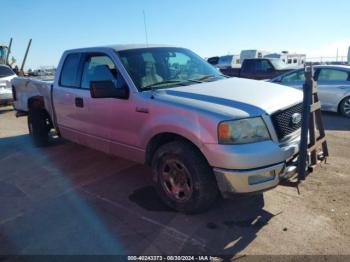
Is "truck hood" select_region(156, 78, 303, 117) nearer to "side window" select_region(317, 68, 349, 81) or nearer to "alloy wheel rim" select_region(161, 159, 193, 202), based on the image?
"alloy wheel rim" select_region(161, 159, 193, 202)

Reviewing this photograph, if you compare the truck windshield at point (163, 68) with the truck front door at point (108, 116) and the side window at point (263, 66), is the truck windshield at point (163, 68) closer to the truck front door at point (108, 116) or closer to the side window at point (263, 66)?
the truck front door at point (108, 116)

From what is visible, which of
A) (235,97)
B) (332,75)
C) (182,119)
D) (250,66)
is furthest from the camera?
(250,66)

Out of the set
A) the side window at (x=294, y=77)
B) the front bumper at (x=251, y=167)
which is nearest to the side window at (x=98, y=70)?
the front bumper at (x=251, y=167)

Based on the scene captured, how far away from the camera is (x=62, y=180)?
197 inches

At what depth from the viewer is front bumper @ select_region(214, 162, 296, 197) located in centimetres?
316

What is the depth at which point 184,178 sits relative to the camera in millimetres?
Result: 3623

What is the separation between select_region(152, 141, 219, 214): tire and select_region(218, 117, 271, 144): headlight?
0.40m

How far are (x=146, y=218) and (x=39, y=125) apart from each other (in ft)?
13.3

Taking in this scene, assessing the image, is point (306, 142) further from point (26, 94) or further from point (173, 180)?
point (26, 94)

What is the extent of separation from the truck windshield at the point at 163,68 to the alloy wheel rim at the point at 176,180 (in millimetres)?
1016

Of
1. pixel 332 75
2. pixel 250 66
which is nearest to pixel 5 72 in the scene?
pixel 250 66

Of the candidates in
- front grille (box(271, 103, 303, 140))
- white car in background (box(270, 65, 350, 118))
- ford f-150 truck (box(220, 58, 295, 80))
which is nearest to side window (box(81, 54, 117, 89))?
front grille (box(271, 103, 303, 140))

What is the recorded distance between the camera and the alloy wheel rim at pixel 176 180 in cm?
359

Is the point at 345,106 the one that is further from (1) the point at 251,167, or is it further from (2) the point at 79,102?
(2) the point at 79,102
